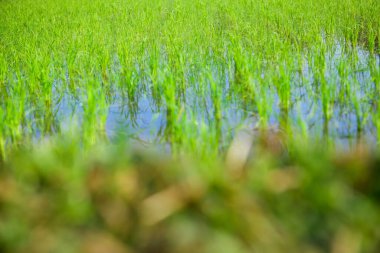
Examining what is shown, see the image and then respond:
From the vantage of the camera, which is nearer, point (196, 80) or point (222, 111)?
point (222, 111)

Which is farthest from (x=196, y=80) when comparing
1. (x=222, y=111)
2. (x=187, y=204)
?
(x=187, y=204)

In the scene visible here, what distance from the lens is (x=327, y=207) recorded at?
1.55 meters

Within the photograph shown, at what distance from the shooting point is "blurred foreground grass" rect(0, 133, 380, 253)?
4.66ft

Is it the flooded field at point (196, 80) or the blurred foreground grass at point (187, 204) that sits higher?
the flooded field at point (196, 80)

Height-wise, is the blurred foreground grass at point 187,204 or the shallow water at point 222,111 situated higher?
the shallow water at point 222,111

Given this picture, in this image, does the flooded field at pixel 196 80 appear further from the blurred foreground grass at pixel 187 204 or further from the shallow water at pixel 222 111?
the blurred foreground grass at pixel 187 204

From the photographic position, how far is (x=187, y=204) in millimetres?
1545

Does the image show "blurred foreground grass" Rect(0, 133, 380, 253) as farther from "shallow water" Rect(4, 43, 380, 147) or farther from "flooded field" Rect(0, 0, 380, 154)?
"shallow water" Rect(4, 43, 380, 147)

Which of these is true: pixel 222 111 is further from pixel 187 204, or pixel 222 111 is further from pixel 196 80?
pixel 187 204

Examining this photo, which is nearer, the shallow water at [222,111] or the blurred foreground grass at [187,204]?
the blurred foreground grass at [187,204]

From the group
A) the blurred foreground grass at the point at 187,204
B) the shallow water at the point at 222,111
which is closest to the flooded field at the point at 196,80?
the shallow water at the point at 222,111

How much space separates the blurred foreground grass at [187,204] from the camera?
142 centimetres

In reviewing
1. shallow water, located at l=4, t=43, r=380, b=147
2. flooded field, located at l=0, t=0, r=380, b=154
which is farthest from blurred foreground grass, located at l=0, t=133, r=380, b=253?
shallow water, located at l=4, t=43, r=380, b=147

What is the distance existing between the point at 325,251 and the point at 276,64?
293 centimetres
